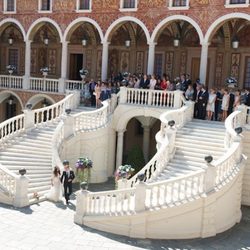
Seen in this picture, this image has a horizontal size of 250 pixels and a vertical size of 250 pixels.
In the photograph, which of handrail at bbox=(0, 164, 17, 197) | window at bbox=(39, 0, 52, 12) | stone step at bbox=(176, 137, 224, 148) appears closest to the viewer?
handrail at bbox=(0, 164, 17, 197)

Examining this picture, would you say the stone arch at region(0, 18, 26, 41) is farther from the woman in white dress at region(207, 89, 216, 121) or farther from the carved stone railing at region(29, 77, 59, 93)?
the woman in white dress at region(207, 89, 216, 121)

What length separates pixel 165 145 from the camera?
15.9 metres

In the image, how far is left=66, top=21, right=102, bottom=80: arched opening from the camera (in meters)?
28.7

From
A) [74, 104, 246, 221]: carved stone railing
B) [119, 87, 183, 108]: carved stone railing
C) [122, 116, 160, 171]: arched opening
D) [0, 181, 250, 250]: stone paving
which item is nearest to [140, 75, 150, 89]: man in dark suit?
[119, 87, 183, 108]: carved stone railing

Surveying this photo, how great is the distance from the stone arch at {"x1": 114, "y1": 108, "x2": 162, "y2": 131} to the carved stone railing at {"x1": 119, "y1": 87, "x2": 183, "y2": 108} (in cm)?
34

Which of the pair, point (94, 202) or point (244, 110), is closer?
point (94, 202)

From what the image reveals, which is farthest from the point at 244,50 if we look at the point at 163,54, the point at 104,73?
the point at 104,73

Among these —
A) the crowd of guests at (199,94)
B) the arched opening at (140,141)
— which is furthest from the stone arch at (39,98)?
the arched opening at (140,141)

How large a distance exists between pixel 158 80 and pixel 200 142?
17.2 feet

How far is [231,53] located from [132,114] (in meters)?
7.45

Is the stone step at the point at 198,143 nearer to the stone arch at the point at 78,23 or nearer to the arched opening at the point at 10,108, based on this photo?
the stone arch at the point at 78,23

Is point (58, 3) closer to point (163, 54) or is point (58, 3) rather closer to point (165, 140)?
point (163, 54)

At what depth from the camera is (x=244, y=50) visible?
24297 mm

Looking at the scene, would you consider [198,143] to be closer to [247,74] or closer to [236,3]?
[236,3]
